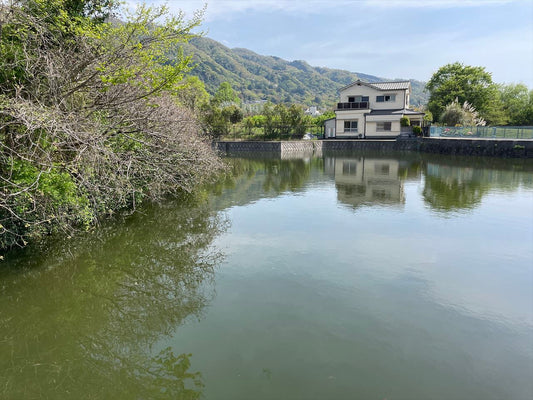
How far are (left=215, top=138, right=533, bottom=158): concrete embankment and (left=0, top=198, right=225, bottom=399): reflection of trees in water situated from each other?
75.5ft

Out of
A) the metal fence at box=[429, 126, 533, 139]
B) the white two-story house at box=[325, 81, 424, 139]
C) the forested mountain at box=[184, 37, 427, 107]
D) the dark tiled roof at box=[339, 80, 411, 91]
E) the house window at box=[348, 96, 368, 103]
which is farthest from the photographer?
the forested mountain at box=[184, 37, 427, 107]

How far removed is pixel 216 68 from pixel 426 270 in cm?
15406

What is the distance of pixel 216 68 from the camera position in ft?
489

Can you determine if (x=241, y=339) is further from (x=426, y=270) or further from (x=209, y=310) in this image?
(x=426, y=270)

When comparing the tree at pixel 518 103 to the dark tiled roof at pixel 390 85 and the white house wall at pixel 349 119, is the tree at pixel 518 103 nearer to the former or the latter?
the dark tiled roof at pixel 390 85

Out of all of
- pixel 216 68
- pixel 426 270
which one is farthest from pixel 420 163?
pixel 216 68

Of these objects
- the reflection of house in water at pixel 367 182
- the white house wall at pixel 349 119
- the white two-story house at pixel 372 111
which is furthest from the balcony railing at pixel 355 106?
the reflection of house in water at pixel 367 182

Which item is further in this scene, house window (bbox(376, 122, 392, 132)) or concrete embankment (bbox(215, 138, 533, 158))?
house window (bbox(376, 122, 392, 132))

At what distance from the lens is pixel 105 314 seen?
582cm

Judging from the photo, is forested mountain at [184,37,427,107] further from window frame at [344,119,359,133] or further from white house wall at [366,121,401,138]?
white house wall at [366,121,401,138]

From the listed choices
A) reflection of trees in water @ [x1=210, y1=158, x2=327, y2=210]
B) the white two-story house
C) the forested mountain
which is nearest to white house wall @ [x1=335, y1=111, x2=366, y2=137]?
the white two-story house

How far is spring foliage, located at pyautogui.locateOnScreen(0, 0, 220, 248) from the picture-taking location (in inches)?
248

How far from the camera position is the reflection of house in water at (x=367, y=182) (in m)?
13.8

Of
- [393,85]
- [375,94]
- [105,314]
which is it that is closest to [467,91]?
[393,85]
